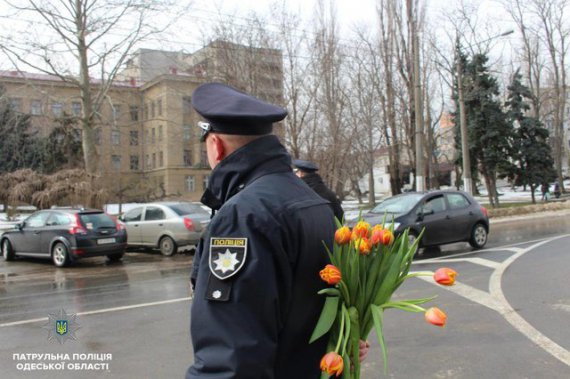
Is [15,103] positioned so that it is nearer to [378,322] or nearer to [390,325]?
[390,325]

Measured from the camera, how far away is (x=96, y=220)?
40.1 ft

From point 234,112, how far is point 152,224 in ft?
42.6

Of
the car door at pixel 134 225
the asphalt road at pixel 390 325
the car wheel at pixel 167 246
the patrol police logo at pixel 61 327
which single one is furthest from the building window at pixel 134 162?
the patrol police logo at pixel 61 327

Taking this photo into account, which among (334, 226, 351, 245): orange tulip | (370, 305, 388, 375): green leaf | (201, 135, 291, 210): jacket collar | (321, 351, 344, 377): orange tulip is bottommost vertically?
Result: (321, 351, 344, 377): orange tulip

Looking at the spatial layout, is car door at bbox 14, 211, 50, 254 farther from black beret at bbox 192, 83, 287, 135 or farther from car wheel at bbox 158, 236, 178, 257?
black beret at bbox 192, 83, 287, 135

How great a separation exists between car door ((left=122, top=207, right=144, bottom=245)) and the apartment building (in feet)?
11.6

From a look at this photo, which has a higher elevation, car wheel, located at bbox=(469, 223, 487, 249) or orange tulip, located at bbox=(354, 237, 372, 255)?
orange tulip, located at bbox=(354, 237, 372, 255)

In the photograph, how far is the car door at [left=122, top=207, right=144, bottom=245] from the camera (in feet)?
47.2

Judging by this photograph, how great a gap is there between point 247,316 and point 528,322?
5237 mm

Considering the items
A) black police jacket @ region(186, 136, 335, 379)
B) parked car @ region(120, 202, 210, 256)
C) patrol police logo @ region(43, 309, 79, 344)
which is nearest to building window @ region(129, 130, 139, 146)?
parked car @ region(120, 202, 210, 256)

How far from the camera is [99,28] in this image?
22.5m

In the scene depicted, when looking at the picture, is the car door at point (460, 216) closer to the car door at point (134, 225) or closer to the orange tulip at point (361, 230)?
the car door at point (134, 225)

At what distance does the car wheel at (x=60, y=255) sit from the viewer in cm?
1181

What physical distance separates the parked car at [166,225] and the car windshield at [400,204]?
4821 mm
